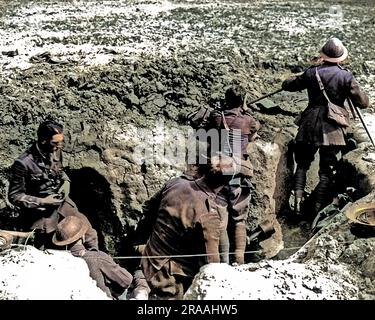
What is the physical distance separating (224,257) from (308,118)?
2.16 meters

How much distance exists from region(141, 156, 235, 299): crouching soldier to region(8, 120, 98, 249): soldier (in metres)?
0.83

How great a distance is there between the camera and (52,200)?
238 inches

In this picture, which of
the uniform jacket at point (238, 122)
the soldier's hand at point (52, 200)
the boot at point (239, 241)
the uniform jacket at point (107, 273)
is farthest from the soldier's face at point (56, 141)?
the boot at point (239, 241)

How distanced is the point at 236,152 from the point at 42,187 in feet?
6.99

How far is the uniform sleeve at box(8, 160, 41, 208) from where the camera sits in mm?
5891

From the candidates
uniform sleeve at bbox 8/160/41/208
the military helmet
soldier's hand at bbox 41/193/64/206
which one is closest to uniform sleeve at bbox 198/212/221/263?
soldier's hand at bbox 41/193/64/206

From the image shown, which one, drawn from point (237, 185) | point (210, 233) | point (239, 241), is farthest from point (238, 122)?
point (210, 233)

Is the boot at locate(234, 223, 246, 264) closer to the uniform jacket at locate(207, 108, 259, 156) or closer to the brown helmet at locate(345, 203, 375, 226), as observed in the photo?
the uniform jacket at locate(207, 108, 259, 156)

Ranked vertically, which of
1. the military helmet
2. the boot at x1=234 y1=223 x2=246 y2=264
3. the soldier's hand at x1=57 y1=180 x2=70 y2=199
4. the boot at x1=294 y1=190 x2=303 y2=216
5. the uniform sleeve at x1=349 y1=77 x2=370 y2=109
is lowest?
the boot at x1=294 y1=190 x2=303 y2=216

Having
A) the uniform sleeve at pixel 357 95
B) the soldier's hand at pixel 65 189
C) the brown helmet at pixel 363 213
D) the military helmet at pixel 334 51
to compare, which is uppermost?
the military helmet at pixel 334 51

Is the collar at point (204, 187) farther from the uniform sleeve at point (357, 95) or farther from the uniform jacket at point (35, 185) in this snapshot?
the uniform sleeve at point (357, 95)

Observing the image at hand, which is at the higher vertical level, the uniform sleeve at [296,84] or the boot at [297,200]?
the uniform sleeve at [296,84]

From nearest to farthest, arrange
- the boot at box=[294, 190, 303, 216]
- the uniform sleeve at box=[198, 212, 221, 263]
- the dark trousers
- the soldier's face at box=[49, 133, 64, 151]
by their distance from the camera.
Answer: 1. the uniform sleeve at box=[198, 212, 221, 263]
2. the soldier's face at box=[49, 133, 64, 151]
3. the dark trousers
4. the boot at box=[294, 190, 303, 216]

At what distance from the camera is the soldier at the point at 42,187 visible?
5.88 metres
